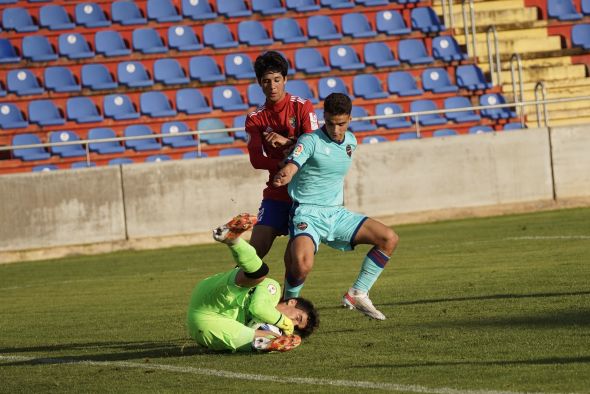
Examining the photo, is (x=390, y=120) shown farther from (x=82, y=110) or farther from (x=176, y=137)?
(x=82, y=110)

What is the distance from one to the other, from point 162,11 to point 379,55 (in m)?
4.95

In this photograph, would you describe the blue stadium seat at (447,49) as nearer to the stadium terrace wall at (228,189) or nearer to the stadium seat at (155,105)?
the stadium terrace wall at (228,189)

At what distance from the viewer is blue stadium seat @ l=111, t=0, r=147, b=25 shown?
26078 mm

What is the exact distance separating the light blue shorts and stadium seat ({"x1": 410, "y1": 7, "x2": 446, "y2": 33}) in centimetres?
1811

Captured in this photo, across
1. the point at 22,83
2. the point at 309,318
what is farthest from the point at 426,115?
the point at 309,318

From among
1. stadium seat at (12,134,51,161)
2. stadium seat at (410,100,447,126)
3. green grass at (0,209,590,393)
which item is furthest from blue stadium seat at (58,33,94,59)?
green grass at (0,209,590,393)

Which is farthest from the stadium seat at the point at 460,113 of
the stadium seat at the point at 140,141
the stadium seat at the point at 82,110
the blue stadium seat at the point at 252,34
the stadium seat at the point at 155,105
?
the stadium seat at the point at 82,110

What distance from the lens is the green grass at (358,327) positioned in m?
7.33

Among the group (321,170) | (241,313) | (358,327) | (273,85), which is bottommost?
(358,327)

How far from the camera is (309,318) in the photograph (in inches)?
353

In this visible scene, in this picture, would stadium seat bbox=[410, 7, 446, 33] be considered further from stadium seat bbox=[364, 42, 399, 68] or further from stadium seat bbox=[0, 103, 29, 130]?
stadium seat bbox=[0, 103, 29, 130]

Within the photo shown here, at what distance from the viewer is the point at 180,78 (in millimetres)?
25438

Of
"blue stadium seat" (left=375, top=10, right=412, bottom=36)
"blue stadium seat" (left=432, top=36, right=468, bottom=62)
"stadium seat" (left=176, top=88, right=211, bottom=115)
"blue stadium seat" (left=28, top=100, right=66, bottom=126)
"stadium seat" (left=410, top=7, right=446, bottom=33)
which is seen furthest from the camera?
"stadium seat" (left=410, top=7, right=446, bottom=33)

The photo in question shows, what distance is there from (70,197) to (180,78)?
18.3 feet
